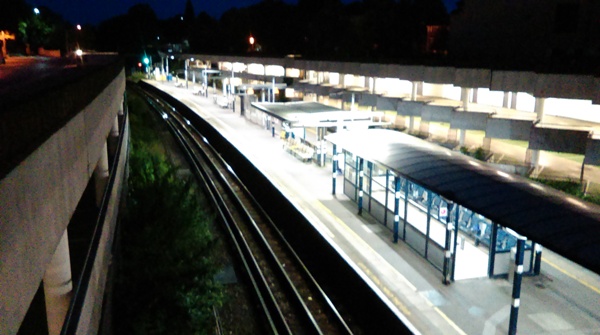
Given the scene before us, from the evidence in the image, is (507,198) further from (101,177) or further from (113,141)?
(113,141)

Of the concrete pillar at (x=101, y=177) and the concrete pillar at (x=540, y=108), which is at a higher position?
the concrete pillar at (x=540, y=108)

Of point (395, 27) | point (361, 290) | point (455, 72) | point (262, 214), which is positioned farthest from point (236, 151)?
point (395, 27)

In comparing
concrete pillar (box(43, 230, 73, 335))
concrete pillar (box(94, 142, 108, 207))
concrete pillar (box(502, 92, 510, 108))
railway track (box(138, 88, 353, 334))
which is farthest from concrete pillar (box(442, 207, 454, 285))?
concrete pillar (box(502, 92, 510, 108))

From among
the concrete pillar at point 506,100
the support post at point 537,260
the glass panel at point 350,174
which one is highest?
the concrete pillar at point 506,100

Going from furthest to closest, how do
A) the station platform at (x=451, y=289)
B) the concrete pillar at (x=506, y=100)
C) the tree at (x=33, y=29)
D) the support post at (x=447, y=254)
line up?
1. the tree at (x=33, y=29)
2. the concrete pillar at (x=506, y=100)
3. the support post at (x=447, y=254)
4. the station platform at (x=451, y=289)

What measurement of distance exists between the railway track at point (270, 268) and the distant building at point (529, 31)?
499 inches

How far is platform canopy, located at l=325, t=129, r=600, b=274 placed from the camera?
827 cm

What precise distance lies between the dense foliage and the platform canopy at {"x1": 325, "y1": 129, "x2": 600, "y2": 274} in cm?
538

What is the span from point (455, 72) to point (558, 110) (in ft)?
15.9

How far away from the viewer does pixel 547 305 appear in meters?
10.7

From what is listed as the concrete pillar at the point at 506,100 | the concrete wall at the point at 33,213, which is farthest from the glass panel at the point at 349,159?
the concrete wall at the point at 33,213

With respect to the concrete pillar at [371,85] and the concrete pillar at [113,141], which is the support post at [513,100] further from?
the concrete pillar at [113,141]

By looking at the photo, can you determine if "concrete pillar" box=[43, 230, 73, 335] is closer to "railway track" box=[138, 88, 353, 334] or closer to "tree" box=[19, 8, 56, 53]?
"railway track" box=[138, 88, 353, 334]

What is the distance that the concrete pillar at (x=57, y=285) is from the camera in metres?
6.58
